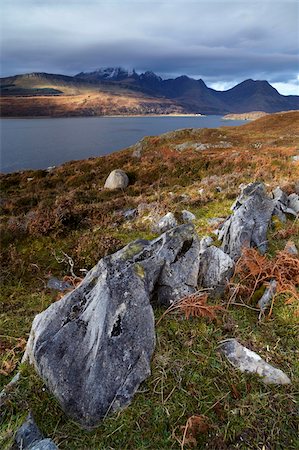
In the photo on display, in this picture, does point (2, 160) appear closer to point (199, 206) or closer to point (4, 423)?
point (199, 206)

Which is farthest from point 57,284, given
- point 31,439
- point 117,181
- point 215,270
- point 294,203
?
point 117,181

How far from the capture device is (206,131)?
54.0m

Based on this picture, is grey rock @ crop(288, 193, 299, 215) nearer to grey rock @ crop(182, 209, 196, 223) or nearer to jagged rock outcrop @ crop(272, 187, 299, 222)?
jagged rock outcrop @ crop(272, 187, 299, 222)

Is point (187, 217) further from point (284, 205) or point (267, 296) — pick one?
point (267, 296)

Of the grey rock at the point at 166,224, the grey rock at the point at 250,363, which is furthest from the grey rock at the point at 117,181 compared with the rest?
the grey rock at the point at 250,363

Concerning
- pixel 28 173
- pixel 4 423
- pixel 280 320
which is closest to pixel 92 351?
pixel 4 423

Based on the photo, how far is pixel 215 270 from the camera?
24.2ft

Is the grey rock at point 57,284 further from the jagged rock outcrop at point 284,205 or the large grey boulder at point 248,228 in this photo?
the jagged rock outcrop at point 284,205

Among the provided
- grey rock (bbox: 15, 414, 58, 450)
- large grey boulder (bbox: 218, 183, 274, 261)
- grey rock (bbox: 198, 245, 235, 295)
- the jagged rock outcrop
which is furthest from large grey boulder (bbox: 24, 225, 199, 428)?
the jagged rock outcrop

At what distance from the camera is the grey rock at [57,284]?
32.3 ft

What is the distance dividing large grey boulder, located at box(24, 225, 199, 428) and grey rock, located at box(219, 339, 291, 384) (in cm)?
139

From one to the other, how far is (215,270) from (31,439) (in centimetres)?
475

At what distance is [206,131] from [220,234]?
1850 inches

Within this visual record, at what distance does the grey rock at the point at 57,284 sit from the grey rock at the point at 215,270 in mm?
4450
